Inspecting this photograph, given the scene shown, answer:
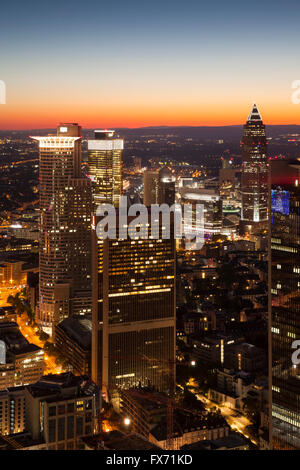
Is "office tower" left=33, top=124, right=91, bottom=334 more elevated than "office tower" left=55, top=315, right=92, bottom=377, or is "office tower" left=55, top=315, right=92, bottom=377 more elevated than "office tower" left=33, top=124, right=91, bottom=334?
"office tower" left=33, top=124, right=91, bottom=334

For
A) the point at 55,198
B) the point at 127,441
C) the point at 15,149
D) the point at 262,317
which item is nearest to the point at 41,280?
the point at 55,198

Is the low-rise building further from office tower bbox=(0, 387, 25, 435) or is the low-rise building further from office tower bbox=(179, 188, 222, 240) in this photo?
office tower bbox=(179, 188, 222, 240)

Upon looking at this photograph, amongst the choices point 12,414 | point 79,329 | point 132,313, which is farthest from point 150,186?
point 12,414

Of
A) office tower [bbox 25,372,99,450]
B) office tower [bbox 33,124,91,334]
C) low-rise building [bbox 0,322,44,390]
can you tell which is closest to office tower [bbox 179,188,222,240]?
office tower [bbox 33,124,91,334]

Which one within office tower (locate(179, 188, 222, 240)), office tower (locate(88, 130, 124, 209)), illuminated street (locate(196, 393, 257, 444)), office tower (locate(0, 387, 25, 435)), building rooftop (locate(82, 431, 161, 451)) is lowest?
illuminated street (locate(196, 393, 257, 444))

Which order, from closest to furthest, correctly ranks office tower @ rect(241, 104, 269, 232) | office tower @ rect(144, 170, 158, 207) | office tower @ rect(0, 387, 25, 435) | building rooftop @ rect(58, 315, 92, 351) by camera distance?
1. office tower @ rect(0, 387, 25, 435)
2. building rooftop @ rect(58, 315, 92, 351)
3. office tower @ rect(144, 170, 158, 207)
4. office tower @ rect(241, 104, 269, 232)

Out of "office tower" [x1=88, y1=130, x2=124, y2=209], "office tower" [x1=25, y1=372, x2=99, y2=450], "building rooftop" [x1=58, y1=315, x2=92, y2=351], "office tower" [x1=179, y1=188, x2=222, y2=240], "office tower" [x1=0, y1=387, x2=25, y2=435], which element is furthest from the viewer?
"office tower" [x1=179, y1=188, x2=222, y2=240]

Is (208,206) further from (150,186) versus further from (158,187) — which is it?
(150,186)
